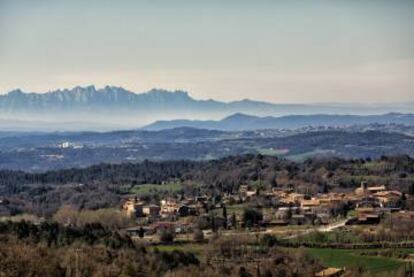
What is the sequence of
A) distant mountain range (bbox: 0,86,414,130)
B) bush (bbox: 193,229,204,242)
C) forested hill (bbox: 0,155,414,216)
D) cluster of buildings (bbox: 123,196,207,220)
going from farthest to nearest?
1. distant mountain range (bbox: 0,86,414,130)
2. forested hill (bbox: 0,155,414,216)
3. cluster of buildings (bbox: 123,196,207,220)
4. bush (bbox: 193,229,204,242)

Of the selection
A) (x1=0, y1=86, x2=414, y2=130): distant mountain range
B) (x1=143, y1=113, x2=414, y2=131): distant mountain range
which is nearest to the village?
(x1=143, y1=113, x2=414, y2=131): distant mountain range

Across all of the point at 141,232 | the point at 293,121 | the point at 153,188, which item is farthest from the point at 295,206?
the point at 293,121

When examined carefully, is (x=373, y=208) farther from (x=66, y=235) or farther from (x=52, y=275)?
(x=52, y=275)

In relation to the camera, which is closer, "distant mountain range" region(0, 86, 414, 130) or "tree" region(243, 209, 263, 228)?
"tree" region(243, 209, 263, 228)

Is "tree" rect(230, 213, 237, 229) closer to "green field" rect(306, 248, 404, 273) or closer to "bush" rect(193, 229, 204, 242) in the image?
"bush" rect(193, 229, 204, 242)

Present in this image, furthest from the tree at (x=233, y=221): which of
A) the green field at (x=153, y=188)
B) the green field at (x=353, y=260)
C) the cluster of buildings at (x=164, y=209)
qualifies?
the green field at (x=153, y=188)

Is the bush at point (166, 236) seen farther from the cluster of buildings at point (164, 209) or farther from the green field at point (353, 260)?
the cluster of buildings at point (164, 209)
